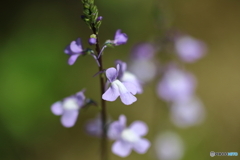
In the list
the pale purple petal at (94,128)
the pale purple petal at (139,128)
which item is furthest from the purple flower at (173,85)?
the pale purple petal at (139,128)

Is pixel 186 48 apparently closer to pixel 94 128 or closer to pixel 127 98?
pixel 94 128

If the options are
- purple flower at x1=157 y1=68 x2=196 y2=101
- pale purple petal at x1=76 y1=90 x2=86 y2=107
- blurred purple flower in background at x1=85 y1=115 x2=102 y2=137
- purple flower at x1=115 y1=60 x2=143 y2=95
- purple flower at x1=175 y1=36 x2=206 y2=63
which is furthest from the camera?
purple flower at x1=157 y1=68 x2=196 y2=101

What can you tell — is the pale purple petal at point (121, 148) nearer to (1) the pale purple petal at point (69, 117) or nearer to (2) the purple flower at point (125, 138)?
(2) the purple flower at point (125, 138)

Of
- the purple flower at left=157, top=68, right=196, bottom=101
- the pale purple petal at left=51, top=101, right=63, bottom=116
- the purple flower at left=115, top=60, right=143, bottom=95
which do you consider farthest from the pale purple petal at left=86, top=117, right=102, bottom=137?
the purple flower at left=157, top=68, right=196, bottom=101

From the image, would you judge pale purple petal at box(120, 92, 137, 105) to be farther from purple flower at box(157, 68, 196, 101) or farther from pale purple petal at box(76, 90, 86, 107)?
purple flower at box(157, 68, 196, 101)

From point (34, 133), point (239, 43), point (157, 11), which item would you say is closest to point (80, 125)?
point (34, 133)

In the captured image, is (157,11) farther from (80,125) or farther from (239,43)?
(239,43)

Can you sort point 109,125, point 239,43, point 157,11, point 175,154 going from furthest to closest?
1. point 239,43
2. point 175,154
3. point 157,11
4. point 109,125
